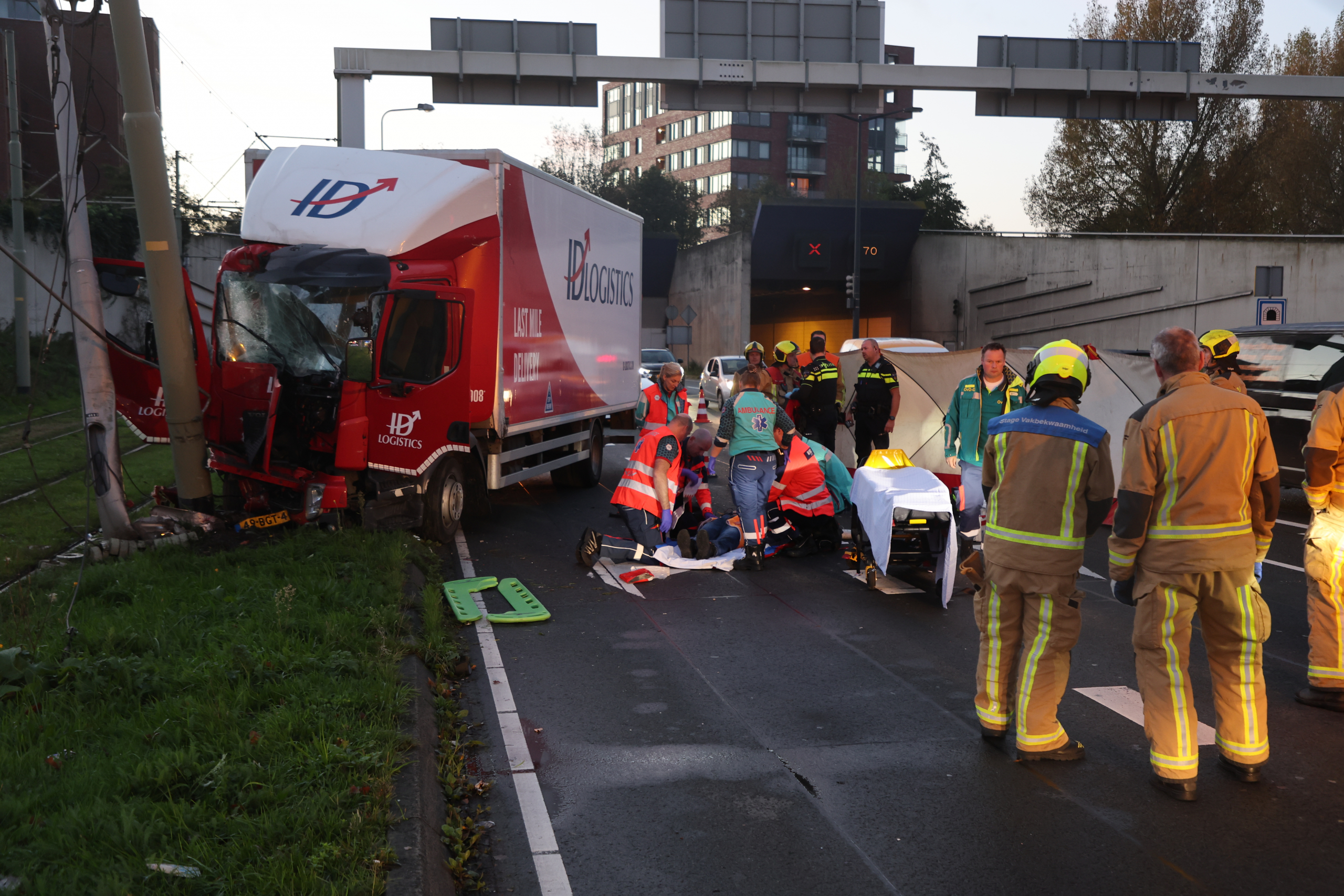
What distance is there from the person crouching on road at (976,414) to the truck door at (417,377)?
4355mm

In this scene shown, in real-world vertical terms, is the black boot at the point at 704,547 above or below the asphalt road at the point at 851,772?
above

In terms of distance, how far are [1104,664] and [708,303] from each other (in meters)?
40.6

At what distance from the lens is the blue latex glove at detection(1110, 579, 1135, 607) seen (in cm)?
494

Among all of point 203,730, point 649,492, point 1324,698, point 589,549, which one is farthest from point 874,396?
point 203,730

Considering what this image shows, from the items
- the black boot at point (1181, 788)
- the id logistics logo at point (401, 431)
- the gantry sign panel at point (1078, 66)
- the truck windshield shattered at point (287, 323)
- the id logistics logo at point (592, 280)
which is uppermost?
the gantry sign panel at point (1078, 66)

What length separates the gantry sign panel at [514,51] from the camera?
63.9 feet

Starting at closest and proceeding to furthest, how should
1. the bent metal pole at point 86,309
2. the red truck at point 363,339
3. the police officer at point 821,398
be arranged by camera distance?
the bent metal pole at point 86,309
the red truck at point 363,339
the police officer at point 821,398

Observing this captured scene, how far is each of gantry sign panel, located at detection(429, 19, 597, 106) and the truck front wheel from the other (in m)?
11.1

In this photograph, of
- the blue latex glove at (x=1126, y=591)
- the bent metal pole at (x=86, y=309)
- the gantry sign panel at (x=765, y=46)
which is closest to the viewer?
the blue latex glove at (x=1126, y=591)

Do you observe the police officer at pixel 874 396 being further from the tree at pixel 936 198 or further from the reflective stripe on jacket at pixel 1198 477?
the tree at pixel 936 198

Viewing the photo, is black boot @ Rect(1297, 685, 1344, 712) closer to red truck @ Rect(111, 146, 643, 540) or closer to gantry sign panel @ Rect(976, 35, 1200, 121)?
red truck @ Rect(111, 146, 643, 540)

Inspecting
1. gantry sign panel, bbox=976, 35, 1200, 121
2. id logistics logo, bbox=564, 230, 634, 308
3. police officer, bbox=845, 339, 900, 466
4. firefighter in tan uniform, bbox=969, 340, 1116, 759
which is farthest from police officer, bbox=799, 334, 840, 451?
gantry sign panel, bbox=976, 35, 1200, 121

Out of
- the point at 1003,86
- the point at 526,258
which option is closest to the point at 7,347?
the point at 526,258

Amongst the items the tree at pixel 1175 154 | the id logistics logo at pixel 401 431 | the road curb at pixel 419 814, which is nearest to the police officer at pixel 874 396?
the id logistics logo at pixel 401 431
